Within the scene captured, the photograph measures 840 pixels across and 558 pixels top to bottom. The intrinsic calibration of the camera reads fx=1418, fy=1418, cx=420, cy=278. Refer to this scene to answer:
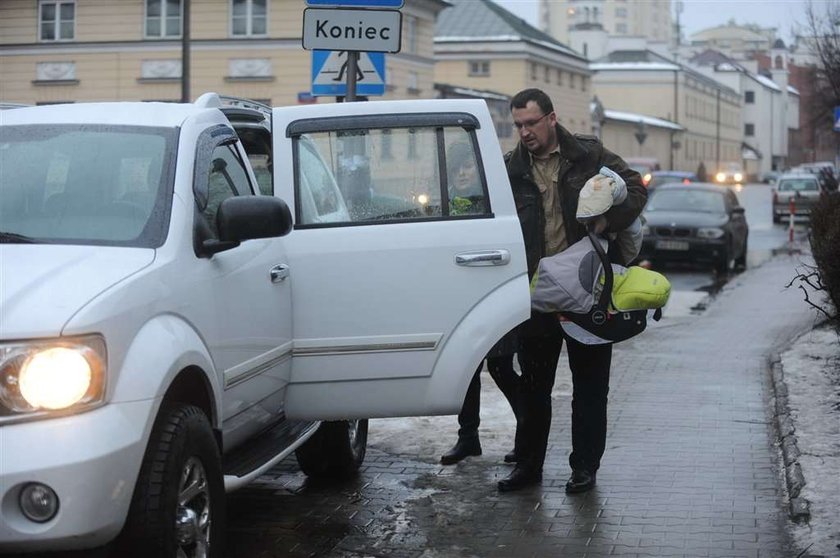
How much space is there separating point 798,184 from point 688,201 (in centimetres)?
2696

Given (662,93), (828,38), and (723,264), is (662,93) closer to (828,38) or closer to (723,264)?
(828,38)

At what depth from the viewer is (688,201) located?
26031mm

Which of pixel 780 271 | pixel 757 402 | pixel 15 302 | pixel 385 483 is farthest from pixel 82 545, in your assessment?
pixel 780 271

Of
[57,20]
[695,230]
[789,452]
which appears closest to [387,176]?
[789,452]

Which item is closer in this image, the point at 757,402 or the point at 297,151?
the point at 297,151

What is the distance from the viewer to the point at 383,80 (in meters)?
10.8

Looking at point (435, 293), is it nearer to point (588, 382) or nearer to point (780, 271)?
point (588, 382)

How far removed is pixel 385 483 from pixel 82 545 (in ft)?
11.0

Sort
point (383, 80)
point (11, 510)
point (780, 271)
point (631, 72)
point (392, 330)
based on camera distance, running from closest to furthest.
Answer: point (11, 510)
point (392, 330)
point (383, 80)
point (780, 271)
point (631, 72)

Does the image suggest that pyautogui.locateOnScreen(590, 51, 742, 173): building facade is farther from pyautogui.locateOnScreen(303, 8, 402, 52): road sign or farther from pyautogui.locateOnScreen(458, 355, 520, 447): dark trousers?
pyautogui.locateOnScreen(458, 355, 520, 447): dark trousers

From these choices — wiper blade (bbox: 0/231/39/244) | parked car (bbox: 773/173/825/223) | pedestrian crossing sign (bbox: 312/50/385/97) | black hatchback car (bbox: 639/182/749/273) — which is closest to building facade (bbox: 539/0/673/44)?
parked car (bbox: 773/173/825/223)

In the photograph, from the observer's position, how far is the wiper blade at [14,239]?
4.88 m

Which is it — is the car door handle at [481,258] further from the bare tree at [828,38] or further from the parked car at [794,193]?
the parked car at [794,193]

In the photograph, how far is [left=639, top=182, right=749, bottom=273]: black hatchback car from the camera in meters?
24.6
